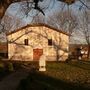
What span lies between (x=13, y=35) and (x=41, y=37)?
16.1 feet

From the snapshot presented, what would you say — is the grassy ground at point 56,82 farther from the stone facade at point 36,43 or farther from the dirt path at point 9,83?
the stone facade at point 36,43

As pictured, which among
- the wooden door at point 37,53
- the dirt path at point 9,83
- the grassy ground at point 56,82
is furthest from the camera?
the wooden door at point 37,53

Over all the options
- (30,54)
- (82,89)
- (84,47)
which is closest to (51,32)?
(30,54)

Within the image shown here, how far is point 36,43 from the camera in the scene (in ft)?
203

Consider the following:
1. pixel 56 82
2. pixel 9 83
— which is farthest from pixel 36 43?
pixel 9 83

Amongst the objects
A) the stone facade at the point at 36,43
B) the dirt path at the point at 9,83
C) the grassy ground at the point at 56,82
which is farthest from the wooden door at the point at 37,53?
the dirt path at the point at 9,83

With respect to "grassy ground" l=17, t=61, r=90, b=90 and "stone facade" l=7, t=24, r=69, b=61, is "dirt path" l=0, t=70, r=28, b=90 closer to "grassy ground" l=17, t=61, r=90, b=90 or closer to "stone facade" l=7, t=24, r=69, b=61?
"grassy ground" l=17, t=61, r=90, b=90

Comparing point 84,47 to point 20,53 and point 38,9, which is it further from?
Answer: point 38,9

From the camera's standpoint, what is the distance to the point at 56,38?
62.1 m

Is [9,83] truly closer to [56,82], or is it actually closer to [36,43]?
[56,82]

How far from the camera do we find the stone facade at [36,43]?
61.2 meters

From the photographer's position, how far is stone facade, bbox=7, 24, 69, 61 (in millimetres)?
61250

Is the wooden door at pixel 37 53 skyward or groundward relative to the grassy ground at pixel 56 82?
skyward

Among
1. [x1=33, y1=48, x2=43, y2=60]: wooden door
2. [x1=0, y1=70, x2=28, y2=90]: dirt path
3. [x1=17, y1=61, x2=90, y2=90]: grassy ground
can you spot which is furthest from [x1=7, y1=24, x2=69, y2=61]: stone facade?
[x1=0, y1=70, x2=28, y2=90]: dirt path
